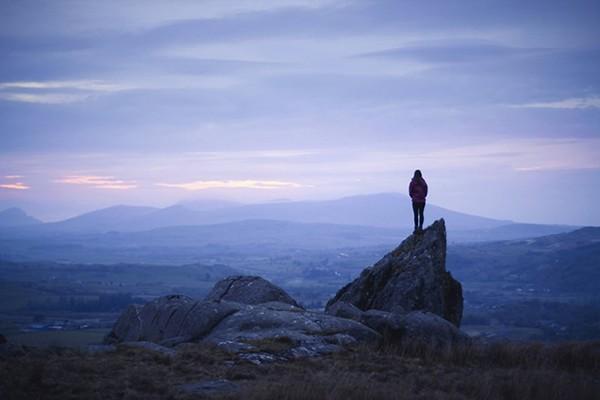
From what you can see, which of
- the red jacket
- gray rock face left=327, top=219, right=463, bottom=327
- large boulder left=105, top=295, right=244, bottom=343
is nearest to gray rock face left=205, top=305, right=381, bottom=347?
large boulder left=105, top=295, right=244, bottom=343

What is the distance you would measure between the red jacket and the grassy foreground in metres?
10.9

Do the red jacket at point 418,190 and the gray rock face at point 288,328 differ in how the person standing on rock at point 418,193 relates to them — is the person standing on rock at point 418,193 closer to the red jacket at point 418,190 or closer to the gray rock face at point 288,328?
the red jacket at point 418,190

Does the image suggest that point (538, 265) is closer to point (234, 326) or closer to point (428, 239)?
point (428, 239)

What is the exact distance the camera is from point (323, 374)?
13.3 metres

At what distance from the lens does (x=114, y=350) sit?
53.2 feet

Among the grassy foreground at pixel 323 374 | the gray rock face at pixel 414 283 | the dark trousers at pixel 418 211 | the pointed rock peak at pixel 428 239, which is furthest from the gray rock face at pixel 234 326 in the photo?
the dark trousers at pixel 418 211

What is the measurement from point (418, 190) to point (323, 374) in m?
15.7

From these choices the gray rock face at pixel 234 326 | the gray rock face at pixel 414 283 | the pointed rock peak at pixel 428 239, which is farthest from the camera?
the pointed rock peak at pixel 428 239

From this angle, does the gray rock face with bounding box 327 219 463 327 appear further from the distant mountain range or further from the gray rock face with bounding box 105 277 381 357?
the distant mountain range

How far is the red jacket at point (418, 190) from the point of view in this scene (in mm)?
27250

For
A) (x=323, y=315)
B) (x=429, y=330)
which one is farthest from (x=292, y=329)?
(x=429, y=330)

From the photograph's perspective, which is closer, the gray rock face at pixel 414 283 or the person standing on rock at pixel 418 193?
the gray rock face at pixel 414 283

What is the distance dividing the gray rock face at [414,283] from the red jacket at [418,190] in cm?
157

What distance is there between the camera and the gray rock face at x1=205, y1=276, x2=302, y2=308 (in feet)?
79.2
